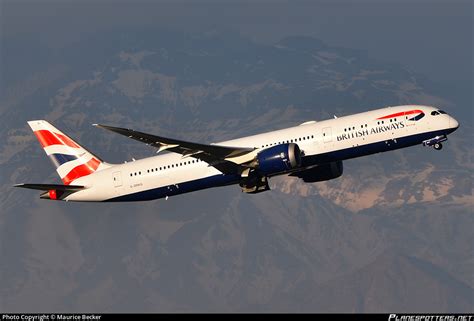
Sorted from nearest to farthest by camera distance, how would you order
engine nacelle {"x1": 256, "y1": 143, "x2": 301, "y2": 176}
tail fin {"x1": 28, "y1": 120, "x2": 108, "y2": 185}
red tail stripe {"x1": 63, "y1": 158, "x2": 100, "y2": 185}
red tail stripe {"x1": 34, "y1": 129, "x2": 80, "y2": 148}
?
1. engine nacelle {"x1": 256, "y1": 143, "x2": 301, "y2": 176}
2. red tail stripe {"x1": 63, "y1": 158, "x2": 100, "y2": 185}
3. tail fin {"x1": 28, "y1": 120, "x2": 108, "y2": 185}
4. red tail stripe {"x1": 34, "y1": 129, "x2": 80, "y2": 148}

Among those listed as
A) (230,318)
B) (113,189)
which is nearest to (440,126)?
(230,318)

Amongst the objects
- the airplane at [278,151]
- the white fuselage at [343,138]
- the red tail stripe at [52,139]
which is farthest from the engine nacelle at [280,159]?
the red tail stripe at [52,139]

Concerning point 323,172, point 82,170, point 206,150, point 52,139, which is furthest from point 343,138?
point 52,139

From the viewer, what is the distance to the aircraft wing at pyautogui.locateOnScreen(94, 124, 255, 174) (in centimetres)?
7131

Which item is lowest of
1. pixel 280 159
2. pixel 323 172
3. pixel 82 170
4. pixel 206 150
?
pixel 323 172

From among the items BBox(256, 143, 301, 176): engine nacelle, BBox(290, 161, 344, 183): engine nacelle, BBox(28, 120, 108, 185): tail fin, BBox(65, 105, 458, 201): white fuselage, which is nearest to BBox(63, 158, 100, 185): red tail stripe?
BBox(28, 120, 108, 185): tail fin

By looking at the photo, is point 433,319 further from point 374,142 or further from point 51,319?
point 51,319

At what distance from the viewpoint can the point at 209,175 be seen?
3059 inches

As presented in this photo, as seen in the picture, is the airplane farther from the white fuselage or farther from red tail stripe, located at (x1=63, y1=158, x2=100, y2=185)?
red tail stripe, located at (x1=63, y1=158, x2=100, y2=185)

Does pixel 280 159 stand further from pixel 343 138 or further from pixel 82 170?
pixel 82 170

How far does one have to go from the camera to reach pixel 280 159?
237ft

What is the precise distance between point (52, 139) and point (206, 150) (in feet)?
65.4

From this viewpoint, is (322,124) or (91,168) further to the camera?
(91,168)

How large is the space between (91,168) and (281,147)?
2065cm
